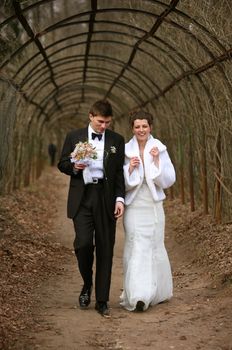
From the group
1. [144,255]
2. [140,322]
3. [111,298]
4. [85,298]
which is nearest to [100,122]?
[144,255]

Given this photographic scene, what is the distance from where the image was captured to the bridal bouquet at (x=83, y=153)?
514 centimetres

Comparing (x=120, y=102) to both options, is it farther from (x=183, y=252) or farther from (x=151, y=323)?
(x=151, y=323)

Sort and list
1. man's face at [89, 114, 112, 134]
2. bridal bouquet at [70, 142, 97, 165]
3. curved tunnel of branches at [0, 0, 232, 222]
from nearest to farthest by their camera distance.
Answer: bridal bouquet at [70, 142, 97, 165] → man's face at [89, 114, 112, 134] → curved tunnel of branches at [0, 0, 232, 222]

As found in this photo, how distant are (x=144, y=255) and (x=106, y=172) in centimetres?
85

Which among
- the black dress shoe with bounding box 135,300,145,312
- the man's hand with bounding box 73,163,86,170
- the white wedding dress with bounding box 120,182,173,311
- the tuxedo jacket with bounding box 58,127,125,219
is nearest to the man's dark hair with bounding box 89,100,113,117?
the tuxedo jacket with bounding box 58,127,125,219

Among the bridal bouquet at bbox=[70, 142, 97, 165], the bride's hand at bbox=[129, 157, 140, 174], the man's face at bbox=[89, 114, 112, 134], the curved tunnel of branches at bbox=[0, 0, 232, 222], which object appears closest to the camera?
the bridal bouquet at bbox=[70, 142, 97, 165]

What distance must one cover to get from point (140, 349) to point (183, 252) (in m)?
4.26

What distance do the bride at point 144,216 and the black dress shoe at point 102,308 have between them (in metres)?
0.22

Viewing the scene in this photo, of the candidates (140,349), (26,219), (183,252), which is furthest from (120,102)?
(140,349)

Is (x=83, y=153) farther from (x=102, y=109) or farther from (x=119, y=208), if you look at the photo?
(x=119, y=208)

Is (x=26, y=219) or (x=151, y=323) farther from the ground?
(x=26, y=219)

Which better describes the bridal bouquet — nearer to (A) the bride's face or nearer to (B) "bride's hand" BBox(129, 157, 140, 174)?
(B) "bride's hand" BBox(129, 157, 140, 174)

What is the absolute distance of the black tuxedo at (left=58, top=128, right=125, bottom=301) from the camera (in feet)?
17.4

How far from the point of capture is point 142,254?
18.0 ft
